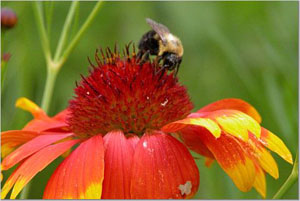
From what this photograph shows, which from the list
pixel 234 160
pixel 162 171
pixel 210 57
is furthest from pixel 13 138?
pixel 210 57

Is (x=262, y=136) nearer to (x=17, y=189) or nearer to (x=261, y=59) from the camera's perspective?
(x=17, y=189)

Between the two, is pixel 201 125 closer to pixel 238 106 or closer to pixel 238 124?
pixel 238 124

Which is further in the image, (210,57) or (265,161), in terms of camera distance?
(210,57)

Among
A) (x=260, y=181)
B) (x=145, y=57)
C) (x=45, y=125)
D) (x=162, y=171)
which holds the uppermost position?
(x=145, y=57)

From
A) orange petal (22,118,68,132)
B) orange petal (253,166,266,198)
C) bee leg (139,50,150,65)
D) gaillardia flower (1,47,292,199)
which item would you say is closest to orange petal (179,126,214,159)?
gaillardia flower (1,47,292,199)

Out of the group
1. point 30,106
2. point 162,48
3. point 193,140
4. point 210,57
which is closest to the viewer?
point 193,140

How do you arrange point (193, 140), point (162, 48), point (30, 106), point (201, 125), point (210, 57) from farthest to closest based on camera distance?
point (210, 57) → point (30, 106) → point (162, 48) → point (193, 140) → point (201, 125)
